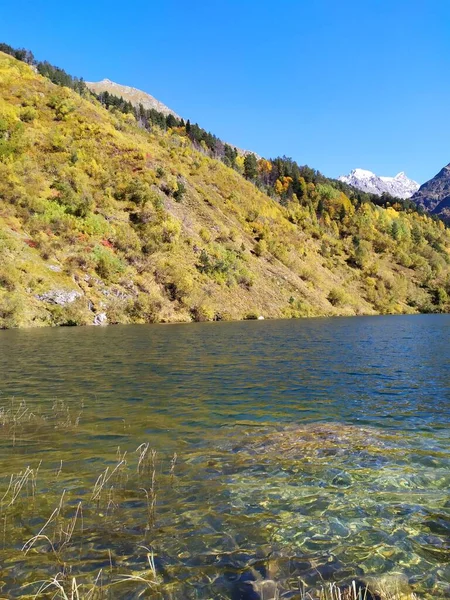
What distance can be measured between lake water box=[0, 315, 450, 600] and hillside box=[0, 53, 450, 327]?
28292 mm

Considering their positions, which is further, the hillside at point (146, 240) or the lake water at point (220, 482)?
the hillside at point (146, 240)

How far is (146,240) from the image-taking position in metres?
55.5

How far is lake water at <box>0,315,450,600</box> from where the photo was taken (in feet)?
16.1

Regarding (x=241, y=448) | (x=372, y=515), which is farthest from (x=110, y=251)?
(x=372, y=515)

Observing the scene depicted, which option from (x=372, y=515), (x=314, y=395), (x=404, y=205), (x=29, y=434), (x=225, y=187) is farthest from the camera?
(x=404, y=205)

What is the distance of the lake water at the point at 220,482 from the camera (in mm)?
4902

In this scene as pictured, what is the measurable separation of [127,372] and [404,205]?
15805 centimetres

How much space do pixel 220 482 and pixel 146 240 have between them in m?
50.4

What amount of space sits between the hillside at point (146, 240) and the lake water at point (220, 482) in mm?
28292

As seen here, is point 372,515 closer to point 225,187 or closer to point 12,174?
point 12,174

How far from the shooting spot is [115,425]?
1047 centimetres

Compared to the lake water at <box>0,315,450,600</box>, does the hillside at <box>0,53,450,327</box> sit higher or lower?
higher

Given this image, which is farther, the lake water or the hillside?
the hillside

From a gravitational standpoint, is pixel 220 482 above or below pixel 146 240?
below
